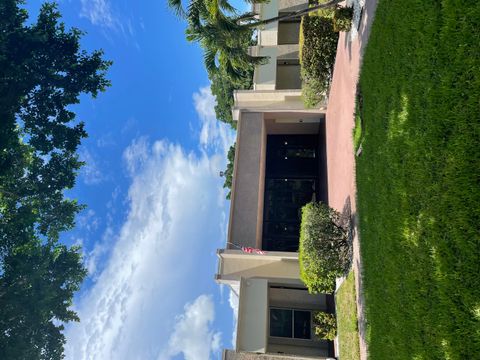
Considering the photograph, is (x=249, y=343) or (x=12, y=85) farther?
(x=12, y=85)

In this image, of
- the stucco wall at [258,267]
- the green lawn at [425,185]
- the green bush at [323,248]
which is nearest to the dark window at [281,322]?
the stucco wall at [258,267]

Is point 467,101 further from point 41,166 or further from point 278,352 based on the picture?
point 41,166

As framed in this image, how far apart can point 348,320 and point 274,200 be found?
1280cm

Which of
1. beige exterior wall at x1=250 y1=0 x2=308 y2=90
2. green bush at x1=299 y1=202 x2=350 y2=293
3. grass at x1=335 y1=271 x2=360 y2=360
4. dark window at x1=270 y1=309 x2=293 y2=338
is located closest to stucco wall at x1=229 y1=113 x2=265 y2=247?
beige exterior wall at x1=250 y1=0 x2=308 y2=90

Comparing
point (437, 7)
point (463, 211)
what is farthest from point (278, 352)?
point (437, 7)

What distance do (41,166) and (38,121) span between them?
5.02 m

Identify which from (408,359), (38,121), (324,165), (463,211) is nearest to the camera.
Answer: (463,211)

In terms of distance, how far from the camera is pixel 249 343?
19.7 metres

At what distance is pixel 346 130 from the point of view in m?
16.4

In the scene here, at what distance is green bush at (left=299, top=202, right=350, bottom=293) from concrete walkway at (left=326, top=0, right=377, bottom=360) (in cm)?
101

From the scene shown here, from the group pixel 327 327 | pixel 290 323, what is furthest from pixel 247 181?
pixel 327 327

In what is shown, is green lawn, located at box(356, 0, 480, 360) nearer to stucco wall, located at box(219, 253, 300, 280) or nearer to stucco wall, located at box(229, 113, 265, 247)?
stucco wall, located at box(219, 253, 300, 280)

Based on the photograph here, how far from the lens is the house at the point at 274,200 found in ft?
66.5

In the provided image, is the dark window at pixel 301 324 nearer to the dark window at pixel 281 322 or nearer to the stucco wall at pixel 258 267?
the dark window at pixel 281 322
